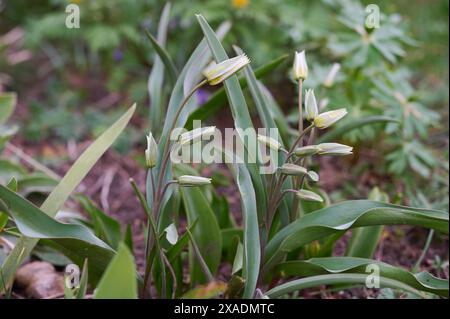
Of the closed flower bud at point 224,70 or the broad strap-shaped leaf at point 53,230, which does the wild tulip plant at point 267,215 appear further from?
the broad strap-shaped leaf at point 53,230

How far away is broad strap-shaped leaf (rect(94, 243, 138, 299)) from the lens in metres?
0.78

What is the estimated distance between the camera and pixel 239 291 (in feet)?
3.62

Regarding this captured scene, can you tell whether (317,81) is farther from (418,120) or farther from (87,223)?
(87,223)

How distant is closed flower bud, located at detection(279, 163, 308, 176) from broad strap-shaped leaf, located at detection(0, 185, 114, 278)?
36 cm

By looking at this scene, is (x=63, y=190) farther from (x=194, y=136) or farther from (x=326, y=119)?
(x=326, y=119)

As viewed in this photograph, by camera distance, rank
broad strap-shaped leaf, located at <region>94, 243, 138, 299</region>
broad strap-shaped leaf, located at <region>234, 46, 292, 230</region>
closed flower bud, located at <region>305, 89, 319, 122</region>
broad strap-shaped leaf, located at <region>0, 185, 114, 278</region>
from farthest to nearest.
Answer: broad strap-shaped leaf, located at <region>234, 46, 292, 230</region> < closed flower bud, located at <region>305, 89, 319, 122</region> < broad strap-shaped leaf, located at <region>0, 185, 114, 278</region> < broad strap-shaped leaf, located at <region>94, 243, 138, 299</region>

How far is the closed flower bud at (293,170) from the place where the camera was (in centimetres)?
103

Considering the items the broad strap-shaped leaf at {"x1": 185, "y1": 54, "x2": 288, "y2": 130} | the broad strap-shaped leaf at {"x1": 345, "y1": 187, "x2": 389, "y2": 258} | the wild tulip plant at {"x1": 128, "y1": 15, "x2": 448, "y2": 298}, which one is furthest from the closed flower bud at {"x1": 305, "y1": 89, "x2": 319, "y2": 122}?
the broad strap-shaped leaf at {"x1": 345, "y1": 187, "x2": 389, "y2": 258}

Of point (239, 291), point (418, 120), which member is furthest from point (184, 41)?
point (239, 291)

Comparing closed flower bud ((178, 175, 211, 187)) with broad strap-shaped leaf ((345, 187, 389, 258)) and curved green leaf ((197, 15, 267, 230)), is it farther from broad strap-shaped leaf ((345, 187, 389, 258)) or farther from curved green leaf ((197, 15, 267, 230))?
broad strap-shaped leaf ((345, 187, 389, 258))

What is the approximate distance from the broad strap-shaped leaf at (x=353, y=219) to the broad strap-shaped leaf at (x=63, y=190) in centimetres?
40

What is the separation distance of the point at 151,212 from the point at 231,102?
0.88ft

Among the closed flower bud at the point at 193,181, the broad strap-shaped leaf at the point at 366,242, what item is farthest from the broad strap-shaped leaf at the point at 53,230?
the broad strap-shaped leaf at the point at 366,242

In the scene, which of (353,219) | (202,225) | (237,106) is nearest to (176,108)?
(237,106)
